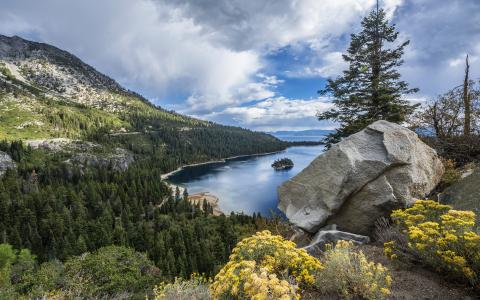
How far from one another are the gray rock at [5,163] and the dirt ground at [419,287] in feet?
480

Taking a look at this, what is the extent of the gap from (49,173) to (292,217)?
13640 cm

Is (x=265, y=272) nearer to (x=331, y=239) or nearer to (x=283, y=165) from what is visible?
(x=331, y=239)

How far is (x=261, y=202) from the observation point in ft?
319

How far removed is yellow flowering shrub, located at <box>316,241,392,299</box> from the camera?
496 centimetres

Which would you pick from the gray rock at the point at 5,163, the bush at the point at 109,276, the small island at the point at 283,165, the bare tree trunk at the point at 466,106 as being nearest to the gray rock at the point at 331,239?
the bare tree trunk at the point at 466,106

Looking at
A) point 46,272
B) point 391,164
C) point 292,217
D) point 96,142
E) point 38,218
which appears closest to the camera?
point 391,164

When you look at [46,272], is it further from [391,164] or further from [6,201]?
[6,201]

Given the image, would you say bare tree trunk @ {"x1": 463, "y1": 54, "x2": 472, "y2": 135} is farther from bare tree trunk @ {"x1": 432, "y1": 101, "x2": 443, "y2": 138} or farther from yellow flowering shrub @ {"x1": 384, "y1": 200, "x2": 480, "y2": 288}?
yellow flowering shrub @ {"x1": 384, "y1": 200, "x2": 480, "y2": 288}

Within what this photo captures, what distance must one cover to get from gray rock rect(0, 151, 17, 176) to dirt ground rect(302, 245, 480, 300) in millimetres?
146239

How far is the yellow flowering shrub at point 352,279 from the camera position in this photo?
195 inches

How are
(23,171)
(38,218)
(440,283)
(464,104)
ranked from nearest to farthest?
(440,283), (464,104), (38,218), (23,171)

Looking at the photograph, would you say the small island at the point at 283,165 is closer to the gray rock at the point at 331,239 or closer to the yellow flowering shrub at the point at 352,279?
the gray rock at the point at 331,239

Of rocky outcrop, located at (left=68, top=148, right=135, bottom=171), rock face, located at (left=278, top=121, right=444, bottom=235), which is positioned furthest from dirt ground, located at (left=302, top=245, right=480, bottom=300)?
rocky outcrop, located at (left=68, top=148, right=135, bottom=171)

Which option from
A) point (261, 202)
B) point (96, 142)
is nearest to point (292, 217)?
point (261, 202)
